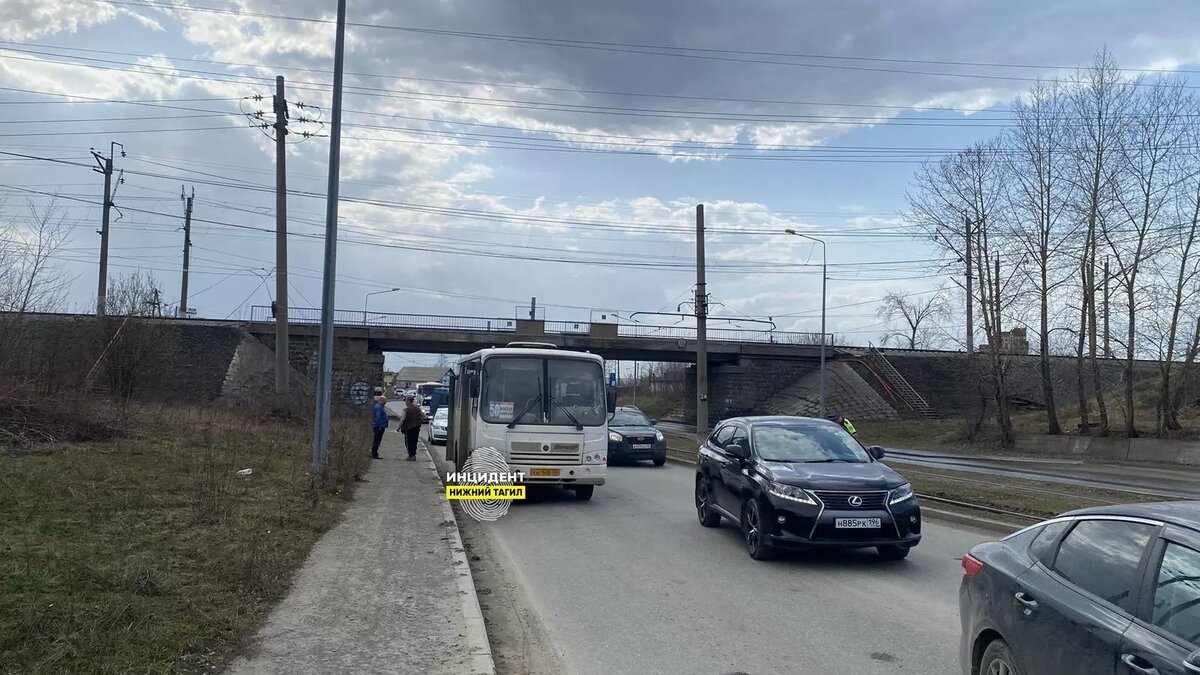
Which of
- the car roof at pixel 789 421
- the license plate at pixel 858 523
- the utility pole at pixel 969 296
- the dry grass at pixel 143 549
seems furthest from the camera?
the utility pole at pixel 969 296

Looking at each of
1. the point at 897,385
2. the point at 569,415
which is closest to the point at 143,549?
the point at 569,415

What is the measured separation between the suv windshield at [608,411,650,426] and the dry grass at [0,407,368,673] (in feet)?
33.7

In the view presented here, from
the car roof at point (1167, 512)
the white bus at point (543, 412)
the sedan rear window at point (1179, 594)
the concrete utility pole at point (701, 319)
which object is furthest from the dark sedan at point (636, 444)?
the sedan rear window at point (1179, 594)

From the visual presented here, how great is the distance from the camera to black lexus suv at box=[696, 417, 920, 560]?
908 centimetres

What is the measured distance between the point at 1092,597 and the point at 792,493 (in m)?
5.42

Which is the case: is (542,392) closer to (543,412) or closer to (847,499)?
(543,412)

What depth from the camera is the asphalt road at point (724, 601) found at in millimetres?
6125

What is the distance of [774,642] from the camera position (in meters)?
6.50

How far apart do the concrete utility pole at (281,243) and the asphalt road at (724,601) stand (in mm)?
16821

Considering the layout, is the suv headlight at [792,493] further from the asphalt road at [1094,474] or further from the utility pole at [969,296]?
the utility pole at [969,296]

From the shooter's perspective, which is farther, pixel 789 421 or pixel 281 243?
A: pixel 281 243

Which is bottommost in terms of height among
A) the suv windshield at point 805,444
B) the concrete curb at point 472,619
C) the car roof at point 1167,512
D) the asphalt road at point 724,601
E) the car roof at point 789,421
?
the asphalt road at point 724,601

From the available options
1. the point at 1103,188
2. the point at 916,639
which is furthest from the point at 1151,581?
the point at 1103,188

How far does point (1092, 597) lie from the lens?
12.6ft
